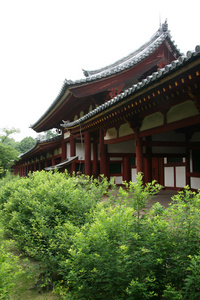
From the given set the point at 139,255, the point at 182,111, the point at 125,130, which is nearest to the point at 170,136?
the point at 125,130

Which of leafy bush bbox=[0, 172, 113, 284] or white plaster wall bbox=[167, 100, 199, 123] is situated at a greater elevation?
white plaster wall bbox=[167, 100, 199, 123]

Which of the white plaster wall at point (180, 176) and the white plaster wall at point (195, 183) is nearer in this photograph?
the white plaster wall at point (195, 183)

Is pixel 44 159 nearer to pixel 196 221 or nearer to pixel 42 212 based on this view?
pixel 42 212

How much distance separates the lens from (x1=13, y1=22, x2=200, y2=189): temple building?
19.0ft

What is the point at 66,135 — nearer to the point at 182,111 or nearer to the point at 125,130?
the point at 125,130

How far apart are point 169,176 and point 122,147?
3.90 meters

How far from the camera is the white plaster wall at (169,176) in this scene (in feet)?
44.5

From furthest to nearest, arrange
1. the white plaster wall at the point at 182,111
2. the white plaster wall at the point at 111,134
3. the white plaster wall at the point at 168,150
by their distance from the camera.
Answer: the white plaster wall at the point at 168,150 < the white plaster wall at the point at 111,134 < the white plaster wall at the point at 182,111

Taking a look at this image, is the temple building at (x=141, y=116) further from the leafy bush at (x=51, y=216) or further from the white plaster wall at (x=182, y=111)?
the leafy bush at (x=51, y=216)

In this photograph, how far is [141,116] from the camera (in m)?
8.17

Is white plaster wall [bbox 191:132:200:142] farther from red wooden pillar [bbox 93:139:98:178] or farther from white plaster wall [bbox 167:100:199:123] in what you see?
red wooden pillar [bbox 93:139:98:178]

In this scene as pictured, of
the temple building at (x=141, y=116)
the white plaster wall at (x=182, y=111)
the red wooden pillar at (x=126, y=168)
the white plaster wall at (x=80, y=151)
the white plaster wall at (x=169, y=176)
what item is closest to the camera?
the temple building at (x=141, y=116)

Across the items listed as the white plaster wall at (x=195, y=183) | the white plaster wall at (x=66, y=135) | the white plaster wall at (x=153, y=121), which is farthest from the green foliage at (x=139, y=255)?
the white plaster wall at (x=66, y=135)

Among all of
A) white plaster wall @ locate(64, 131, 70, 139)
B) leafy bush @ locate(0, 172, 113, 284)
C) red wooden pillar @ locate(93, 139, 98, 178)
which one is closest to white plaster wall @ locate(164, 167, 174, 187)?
red wooden pillar @ locate(93, 139, 98, 178)
